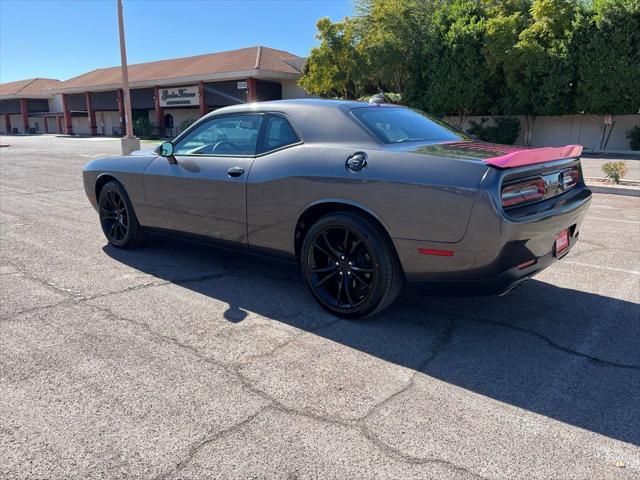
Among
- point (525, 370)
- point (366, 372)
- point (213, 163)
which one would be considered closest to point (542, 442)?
point (525, 370)

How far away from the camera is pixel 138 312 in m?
3.89

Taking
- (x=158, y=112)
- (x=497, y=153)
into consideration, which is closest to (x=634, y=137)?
(x=497, y=153)

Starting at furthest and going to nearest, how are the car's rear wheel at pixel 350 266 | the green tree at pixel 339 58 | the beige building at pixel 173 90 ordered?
the beige building at pixel 173 90 → the green tree at pixel 339 58 → the car's rear wheel at pixel 350 266

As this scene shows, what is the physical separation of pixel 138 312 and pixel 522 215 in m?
2.84

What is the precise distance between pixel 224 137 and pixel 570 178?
2.84m

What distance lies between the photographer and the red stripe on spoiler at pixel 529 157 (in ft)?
10.0

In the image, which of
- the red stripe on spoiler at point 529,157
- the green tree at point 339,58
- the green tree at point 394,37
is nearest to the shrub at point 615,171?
the red stripe on spoiler at point 529,157

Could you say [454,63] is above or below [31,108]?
below

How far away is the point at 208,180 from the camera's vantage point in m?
4.36

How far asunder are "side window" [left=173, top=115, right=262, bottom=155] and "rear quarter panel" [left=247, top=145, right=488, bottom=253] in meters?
0.30

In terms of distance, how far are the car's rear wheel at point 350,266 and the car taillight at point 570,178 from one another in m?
1.40

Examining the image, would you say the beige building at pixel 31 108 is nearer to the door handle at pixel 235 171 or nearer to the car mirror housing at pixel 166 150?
the car mirror housing at pixel 166 150

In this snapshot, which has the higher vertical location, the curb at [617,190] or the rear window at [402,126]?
the rear window at [402,126]

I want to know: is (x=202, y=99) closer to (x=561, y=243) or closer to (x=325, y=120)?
(x=325, y=120)
